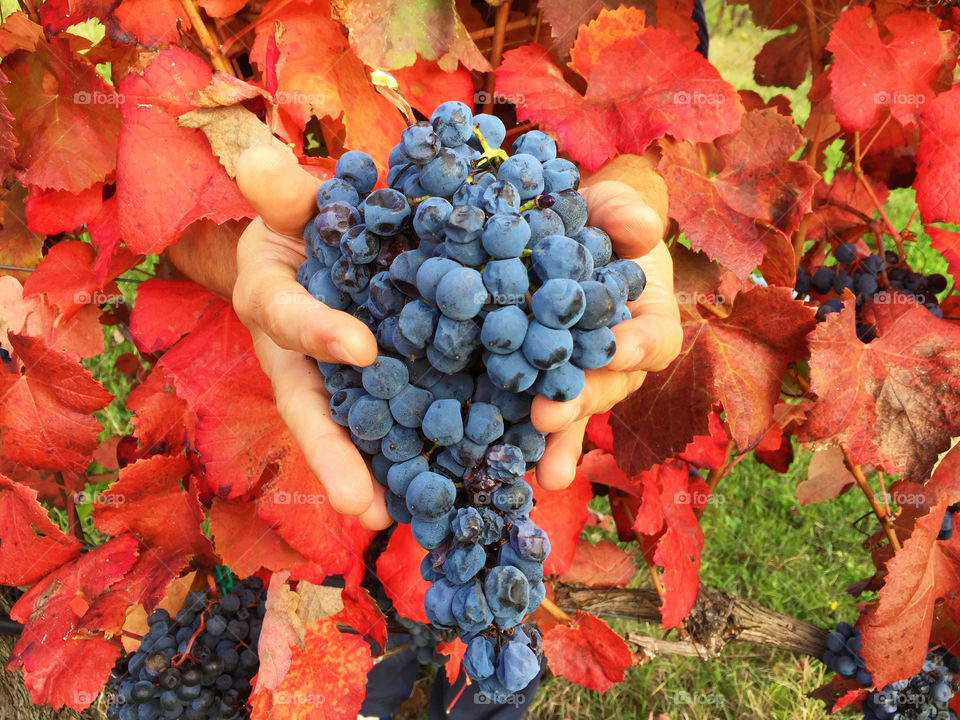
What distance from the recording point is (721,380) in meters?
1.25

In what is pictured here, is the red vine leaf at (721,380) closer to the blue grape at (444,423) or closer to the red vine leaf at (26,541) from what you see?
the blue grape at (444,423)

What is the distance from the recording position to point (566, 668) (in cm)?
151

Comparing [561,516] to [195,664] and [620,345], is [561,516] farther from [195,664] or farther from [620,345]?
[195,664]

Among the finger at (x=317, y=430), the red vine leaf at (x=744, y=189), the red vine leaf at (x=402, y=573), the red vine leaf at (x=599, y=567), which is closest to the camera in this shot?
the finger at (x=317, y=430)

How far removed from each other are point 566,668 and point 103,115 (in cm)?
139

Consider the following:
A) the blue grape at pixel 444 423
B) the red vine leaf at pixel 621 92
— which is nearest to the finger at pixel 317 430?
the blue grape at pixel 444 423

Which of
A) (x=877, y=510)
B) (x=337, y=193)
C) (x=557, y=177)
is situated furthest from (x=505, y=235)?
(x=877, y=510)

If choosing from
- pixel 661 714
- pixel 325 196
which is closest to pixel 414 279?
pixel 325 196

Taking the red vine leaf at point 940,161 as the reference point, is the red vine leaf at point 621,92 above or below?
above

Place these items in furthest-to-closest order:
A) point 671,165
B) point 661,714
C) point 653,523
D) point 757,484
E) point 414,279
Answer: point 757,484 < point 661,714 < point 653,523 < point 671,165 < point 414,279

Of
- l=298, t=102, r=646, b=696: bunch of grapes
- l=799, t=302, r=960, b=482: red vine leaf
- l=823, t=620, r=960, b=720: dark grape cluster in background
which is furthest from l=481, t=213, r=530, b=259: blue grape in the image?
l=823, t=620, r=960, b=720: dark grape cluster in background

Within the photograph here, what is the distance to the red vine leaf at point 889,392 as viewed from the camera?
4.01ft

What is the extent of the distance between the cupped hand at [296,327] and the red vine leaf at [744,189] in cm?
63

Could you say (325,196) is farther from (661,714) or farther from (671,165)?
(661,714)
